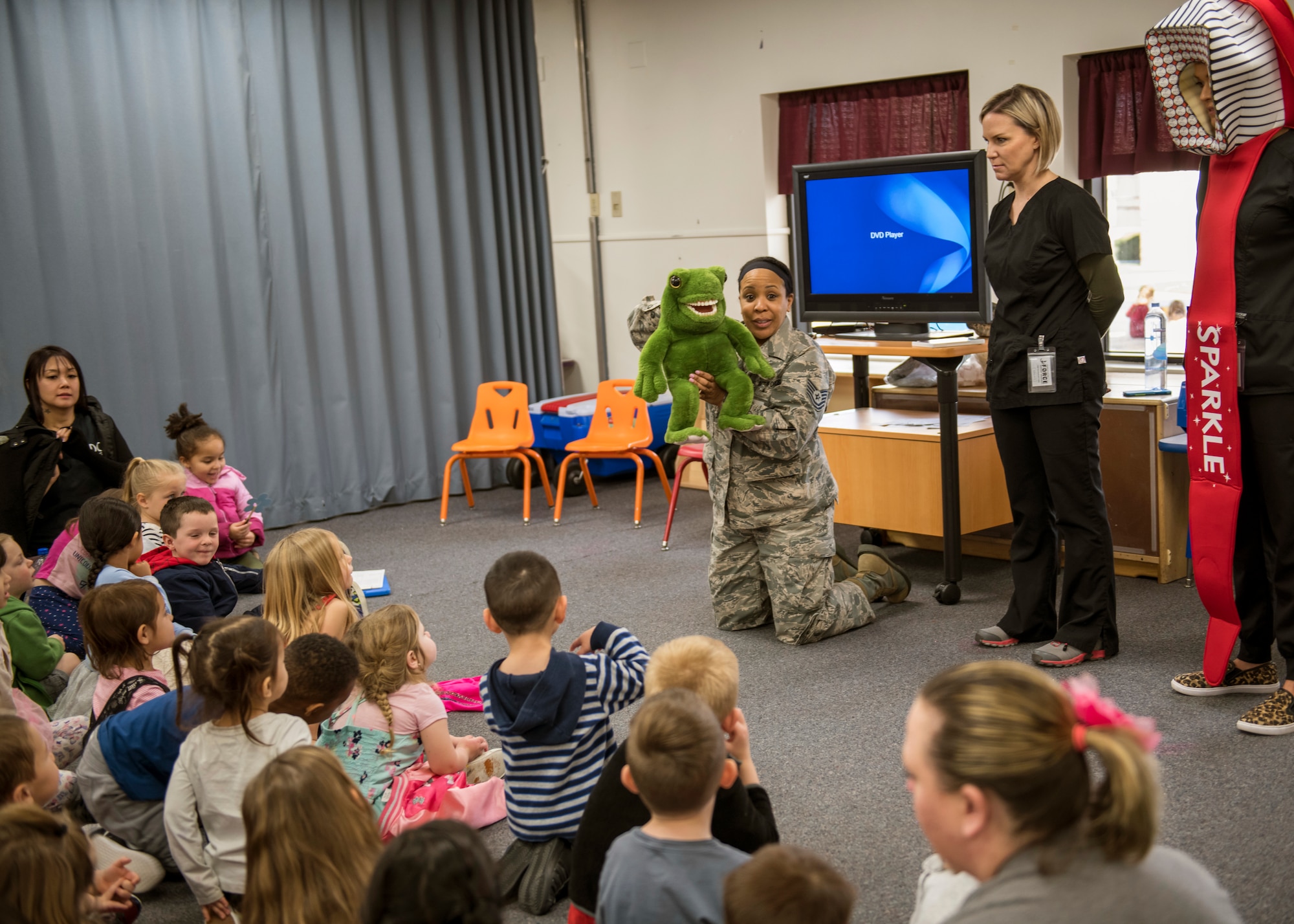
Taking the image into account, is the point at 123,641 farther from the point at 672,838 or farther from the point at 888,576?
the point at 888,576

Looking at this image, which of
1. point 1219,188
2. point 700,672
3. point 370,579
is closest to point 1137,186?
point 1219,188

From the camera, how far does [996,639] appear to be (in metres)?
3.61

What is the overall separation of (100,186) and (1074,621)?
181 inches

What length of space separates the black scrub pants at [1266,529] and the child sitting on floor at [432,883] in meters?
2.30

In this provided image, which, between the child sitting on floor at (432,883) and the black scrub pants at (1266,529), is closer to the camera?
the child sitting on floor at (432,883)

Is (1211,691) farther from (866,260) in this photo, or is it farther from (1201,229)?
(866,260)

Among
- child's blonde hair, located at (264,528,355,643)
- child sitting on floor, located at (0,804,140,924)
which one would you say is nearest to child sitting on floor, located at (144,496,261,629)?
child's blonde hair, located at (264,528,355,643)

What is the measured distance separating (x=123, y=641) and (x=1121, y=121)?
4.22 meters

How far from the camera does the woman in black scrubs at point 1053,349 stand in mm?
3221

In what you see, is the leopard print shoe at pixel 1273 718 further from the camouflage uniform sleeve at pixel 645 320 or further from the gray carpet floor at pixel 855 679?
the camouflage uniform sleeve at pixel 645 320

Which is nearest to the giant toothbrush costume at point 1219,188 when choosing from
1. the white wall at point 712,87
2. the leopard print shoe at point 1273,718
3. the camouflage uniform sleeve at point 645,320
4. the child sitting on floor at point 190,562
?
the leopard print shoe at point 1273,718

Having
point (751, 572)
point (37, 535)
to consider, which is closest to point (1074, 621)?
point (751, 572)

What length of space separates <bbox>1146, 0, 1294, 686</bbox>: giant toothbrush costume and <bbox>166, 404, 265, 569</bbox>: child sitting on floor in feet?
10.4

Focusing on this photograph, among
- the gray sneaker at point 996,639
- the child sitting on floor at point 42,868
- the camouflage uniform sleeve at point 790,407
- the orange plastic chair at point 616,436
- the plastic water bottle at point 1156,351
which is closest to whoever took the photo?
the child sitting on floor at point 42,868
